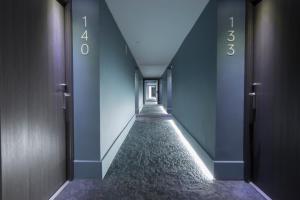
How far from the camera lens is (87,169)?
2.60m

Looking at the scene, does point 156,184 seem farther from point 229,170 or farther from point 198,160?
point 198,160

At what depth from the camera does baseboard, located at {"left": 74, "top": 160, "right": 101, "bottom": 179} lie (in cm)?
259

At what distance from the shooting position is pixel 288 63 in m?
1.84

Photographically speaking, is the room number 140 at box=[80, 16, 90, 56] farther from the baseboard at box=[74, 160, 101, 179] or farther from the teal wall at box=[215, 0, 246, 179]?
the teal wall at box=[215, 0, 246, 179]

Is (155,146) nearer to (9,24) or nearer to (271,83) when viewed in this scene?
(271,83)

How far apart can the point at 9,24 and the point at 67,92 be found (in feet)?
3.83

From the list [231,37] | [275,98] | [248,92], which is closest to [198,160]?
[248,92]

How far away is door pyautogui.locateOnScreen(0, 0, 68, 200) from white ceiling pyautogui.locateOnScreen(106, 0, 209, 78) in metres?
1.21

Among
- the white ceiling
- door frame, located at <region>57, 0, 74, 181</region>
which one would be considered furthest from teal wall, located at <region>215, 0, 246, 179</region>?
door frame, located at <region>57, 0, 74, 181</region>

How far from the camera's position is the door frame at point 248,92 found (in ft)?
8.30

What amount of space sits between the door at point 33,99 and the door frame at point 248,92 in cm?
239

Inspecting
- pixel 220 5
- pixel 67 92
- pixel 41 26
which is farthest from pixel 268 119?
pixel 41 26

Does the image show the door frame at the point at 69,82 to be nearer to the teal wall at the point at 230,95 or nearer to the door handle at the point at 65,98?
the door handle at the point at 65,98

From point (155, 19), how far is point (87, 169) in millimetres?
2920
